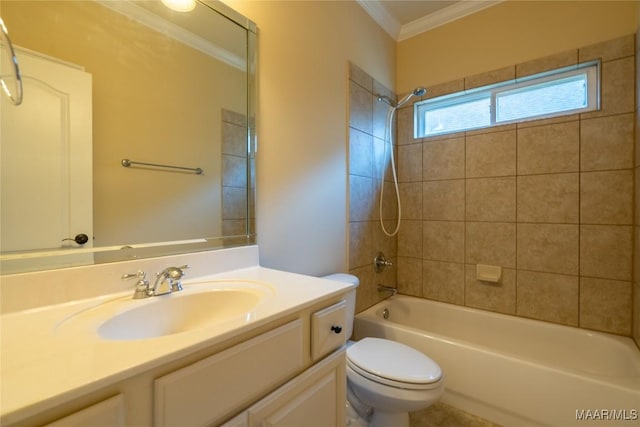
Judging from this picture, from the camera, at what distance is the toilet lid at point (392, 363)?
1.20 meters

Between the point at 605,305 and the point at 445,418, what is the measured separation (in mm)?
1166

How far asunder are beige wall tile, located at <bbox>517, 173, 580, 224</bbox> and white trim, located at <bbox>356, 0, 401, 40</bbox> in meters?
1.48

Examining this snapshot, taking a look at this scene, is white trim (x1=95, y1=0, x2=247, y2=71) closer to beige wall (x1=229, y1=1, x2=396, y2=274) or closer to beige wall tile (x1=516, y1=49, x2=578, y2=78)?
beige wall (x1=229, y1=1, x2=396, y2=274)

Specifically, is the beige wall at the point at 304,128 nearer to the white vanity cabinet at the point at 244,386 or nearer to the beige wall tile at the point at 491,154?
the white vanity cabinet at the point at 244,386

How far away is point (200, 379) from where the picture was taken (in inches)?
22.3

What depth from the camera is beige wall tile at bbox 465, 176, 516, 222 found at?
1.96m

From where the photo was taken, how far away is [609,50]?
1.65 meters

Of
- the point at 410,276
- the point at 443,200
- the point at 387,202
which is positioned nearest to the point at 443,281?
the point at 410,276

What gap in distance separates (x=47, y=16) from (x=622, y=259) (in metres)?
2.79

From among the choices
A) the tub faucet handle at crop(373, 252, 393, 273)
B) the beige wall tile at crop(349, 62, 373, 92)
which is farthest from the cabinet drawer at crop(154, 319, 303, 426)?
the beige wall tile at crop(349, 62, 373, 92)

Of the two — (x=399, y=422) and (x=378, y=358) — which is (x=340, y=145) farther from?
(x=399, y=422)

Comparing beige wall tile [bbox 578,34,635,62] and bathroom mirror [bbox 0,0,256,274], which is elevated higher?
beige wall tile [bbox 578,34,635,62]

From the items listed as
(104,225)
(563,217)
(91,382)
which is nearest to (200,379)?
(91,382)

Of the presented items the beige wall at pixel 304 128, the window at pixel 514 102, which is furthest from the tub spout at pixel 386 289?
the window at pixel 514 102
